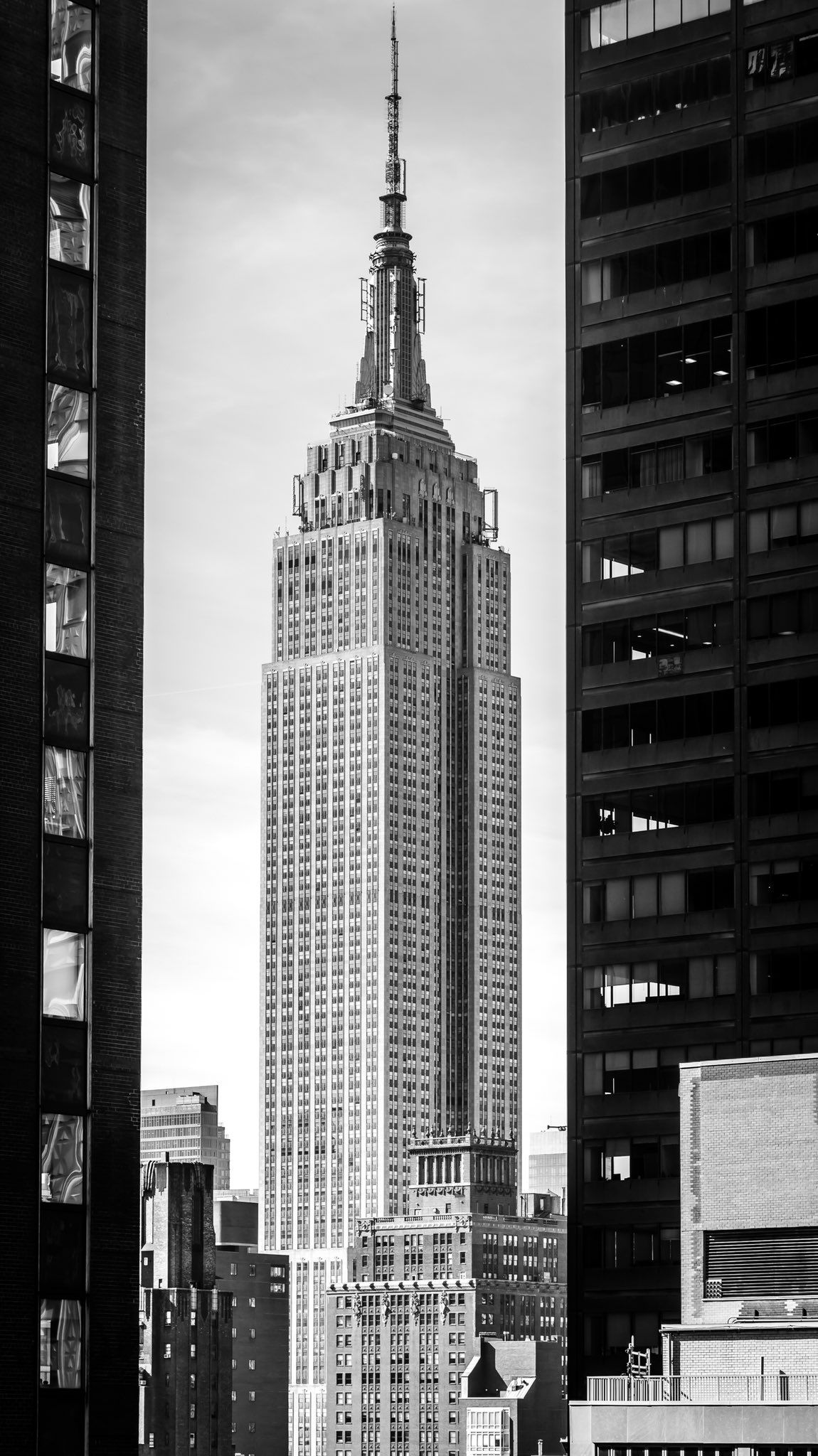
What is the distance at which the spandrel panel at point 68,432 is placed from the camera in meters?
51.7

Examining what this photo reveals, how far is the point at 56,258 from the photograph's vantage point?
52375 mm

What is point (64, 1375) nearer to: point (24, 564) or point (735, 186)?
point (24, 564)

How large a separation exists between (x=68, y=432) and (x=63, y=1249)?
645 inches

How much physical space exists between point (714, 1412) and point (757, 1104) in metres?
14.9

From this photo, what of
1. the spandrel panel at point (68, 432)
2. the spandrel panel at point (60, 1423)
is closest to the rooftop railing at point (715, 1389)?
the spandrel panel at point (60, 1423)

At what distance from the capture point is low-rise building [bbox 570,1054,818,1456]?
7781cm

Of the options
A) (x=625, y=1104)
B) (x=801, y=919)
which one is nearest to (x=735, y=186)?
(x=801, y=919)

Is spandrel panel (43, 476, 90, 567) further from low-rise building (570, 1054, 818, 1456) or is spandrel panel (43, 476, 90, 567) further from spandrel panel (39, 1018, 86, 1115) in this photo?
low-rise building (570, 1054, 818, 1456)

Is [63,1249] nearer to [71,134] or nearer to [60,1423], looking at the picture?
[60,1423]

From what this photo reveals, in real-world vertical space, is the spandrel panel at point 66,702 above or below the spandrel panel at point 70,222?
below

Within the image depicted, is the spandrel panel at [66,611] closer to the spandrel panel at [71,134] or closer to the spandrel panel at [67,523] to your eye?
the spandrel panel at [67,523]

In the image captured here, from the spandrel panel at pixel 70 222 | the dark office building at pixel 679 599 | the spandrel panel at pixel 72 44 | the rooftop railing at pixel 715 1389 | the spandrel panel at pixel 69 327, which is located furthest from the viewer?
the dark office building at pixel 679 599

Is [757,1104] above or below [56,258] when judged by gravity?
below

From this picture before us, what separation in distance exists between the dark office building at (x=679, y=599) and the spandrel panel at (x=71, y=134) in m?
70.1
